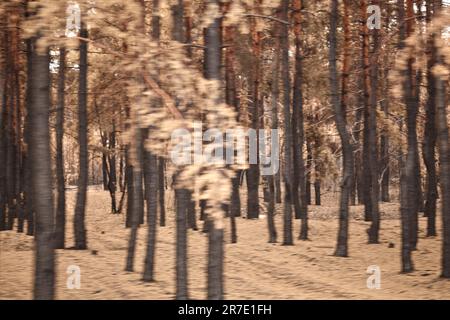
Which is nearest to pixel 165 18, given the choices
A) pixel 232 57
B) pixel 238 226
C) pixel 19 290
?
pixel 232 57

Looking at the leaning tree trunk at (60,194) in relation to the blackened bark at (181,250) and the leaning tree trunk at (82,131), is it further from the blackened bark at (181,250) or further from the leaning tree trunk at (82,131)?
the blackened bark at (181,250)

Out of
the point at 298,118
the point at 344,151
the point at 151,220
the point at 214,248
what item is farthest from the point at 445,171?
the point at 298,118

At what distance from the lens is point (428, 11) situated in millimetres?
17109

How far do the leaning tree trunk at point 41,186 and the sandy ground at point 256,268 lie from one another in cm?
336

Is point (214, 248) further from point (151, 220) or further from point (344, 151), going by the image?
point (344, 151)

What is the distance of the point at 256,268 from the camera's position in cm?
1445

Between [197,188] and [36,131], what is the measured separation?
283 cm

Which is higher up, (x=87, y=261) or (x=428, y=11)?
(x=428, y=11)

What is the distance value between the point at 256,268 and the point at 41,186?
833 cm

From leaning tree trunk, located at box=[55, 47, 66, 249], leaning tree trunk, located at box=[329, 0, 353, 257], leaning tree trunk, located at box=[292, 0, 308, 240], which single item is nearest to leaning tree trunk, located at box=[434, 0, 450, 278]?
leaning tree trunk, located at box=[329, 0, 353, 257]

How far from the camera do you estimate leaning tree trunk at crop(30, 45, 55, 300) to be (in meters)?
7.34

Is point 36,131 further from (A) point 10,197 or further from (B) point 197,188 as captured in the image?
(A) point 10,197

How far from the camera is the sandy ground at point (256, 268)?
11.4m

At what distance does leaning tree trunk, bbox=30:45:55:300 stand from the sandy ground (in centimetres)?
336
